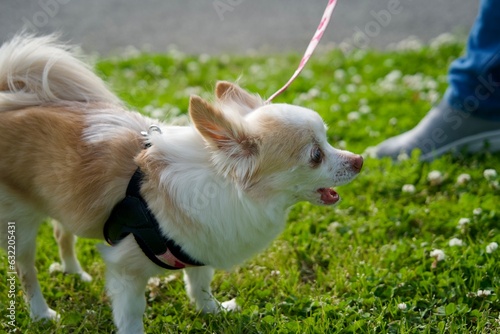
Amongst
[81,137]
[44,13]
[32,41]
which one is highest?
[32,41]

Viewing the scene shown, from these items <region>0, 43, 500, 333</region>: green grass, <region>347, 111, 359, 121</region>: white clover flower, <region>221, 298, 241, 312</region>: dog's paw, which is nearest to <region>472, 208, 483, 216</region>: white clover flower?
<region>0, 43, 500, 333</region>: green grass

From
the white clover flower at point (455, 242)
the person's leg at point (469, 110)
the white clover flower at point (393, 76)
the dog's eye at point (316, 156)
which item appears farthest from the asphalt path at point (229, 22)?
the dog's eye at point (316, 156)

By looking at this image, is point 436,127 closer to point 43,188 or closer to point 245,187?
point 245,187

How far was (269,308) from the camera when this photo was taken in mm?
3020

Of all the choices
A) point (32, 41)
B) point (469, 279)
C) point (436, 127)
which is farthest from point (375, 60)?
point (32, 41)

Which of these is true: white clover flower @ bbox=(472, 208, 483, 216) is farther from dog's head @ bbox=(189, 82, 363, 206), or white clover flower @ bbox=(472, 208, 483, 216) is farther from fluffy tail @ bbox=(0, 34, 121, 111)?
fluffy tail @ bbox=(0, 34, 121, 111)

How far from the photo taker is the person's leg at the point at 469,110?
4004 millimetres

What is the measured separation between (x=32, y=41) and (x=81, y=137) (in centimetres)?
70

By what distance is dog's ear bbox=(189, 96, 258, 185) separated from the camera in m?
2.52

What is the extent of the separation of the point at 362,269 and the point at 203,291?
85 cm

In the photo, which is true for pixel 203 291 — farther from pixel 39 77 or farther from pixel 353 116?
pixel 353 116

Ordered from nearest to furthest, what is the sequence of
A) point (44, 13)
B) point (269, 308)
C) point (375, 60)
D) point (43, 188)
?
1. point (43, 188)
2. point (269, 308)
3. point (375, 60)
4. point (44, 13)

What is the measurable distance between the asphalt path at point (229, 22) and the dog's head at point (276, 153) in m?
4.70

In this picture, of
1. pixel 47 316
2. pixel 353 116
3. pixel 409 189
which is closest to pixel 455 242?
pixel 409 189
